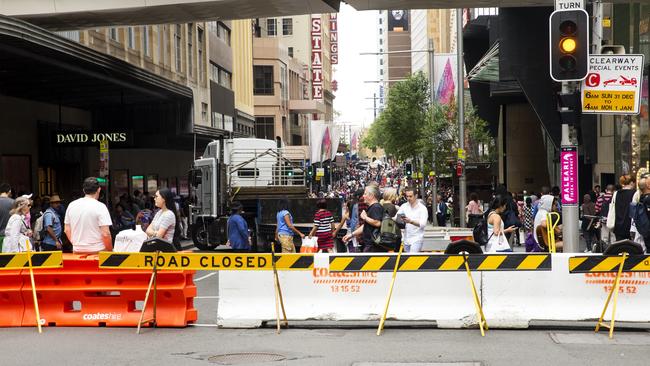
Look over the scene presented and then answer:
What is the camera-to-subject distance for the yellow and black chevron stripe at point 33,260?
11312 mm

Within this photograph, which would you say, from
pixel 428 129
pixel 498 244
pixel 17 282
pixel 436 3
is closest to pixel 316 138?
pixel 428 129

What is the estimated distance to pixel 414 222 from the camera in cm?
1430

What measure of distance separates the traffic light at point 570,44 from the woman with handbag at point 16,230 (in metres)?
8.05

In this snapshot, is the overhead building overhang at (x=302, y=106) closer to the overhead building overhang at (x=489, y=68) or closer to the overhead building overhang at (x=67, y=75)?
the overhead building overhang at (x=489, y=68)

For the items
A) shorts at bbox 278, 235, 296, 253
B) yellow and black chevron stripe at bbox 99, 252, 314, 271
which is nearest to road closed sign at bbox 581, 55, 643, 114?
yellow and black chevron stripe at bbox 99, 252, 314, 271

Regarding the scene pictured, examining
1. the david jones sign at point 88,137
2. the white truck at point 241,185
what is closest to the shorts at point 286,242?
the white truck at point 241,185

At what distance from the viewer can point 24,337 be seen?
1070 cm

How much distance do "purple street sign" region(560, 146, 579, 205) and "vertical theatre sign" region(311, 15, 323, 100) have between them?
8521cm

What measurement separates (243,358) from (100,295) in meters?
2.90

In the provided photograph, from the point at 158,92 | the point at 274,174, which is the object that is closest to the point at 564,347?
the point at 274,174

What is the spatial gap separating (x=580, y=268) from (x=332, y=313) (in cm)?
284

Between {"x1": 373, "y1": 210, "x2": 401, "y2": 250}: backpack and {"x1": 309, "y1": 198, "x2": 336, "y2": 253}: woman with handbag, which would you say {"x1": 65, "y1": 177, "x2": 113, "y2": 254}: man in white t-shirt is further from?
{"x1": 309, "y1": 198, "x2": 336, "y2": 253}: woman with handbag

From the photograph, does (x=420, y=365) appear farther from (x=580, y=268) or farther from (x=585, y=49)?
(x=585, y=49)

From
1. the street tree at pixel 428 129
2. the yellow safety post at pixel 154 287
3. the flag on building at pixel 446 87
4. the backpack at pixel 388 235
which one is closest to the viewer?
the yellow safety post at pixel 154 287
